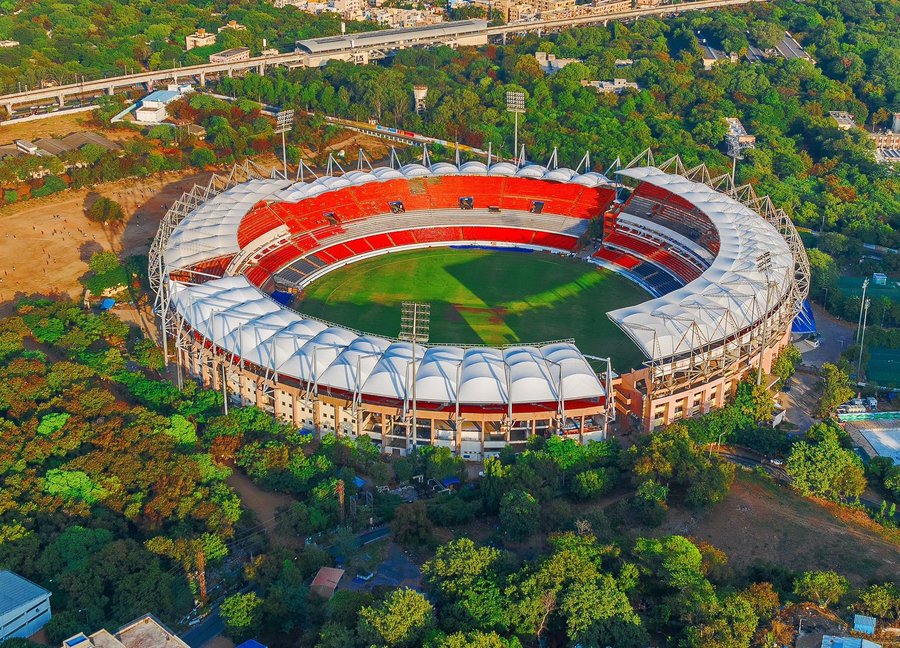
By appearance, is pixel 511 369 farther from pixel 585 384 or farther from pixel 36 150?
pixel 36 150

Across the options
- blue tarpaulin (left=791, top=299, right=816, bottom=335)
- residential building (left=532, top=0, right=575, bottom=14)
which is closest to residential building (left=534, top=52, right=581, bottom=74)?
residential building (left=532, top=0, right=575, bottom=14)

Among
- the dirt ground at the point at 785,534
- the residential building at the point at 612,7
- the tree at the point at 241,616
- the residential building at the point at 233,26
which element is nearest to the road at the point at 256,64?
the residential building at the point at 612,7

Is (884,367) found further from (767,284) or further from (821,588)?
(821,588)

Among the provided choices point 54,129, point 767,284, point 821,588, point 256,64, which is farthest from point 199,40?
point 821,588

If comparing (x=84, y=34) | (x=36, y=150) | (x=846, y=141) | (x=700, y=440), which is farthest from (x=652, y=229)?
(x=84, y=34)

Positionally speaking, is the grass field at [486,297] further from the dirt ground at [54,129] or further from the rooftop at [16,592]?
the dirt ground at [54,129]

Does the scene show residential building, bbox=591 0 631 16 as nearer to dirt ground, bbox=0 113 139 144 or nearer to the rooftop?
dirt ground, bbox=0 113 139 144
